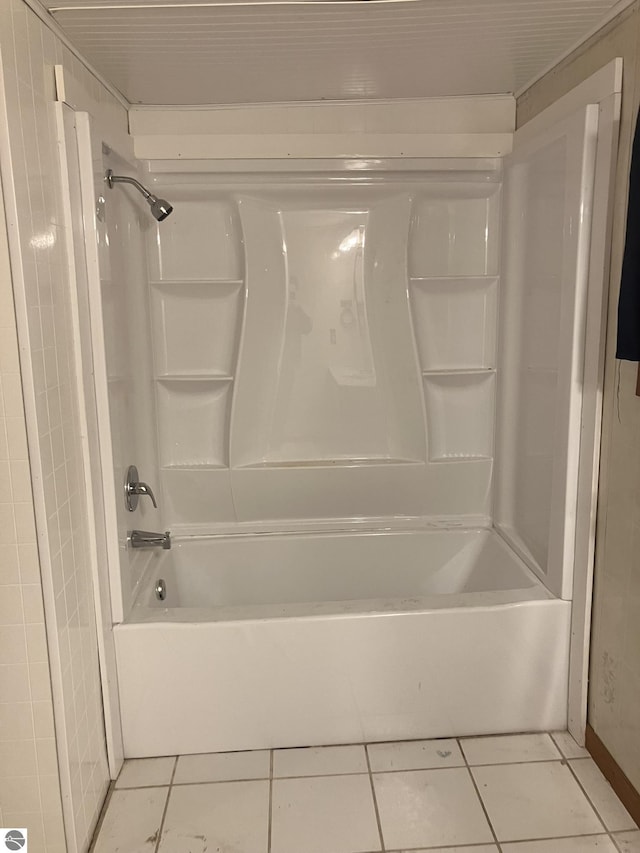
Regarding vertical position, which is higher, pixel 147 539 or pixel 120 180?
pixel 120 180

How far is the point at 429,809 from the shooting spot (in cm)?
189

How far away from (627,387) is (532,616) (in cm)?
78

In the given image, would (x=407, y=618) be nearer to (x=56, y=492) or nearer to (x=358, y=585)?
(x=358, y=585)

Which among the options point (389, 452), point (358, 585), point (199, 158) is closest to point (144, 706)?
point (358, 585)

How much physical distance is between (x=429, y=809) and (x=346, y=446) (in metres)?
1.34

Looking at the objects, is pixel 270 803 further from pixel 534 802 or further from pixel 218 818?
pixel 534 802

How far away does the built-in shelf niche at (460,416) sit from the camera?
2.76 m

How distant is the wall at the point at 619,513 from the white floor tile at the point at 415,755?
0.45m

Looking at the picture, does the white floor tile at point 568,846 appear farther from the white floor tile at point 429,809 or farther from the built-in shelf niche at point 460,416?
the built-in shelf niche at point 460,416

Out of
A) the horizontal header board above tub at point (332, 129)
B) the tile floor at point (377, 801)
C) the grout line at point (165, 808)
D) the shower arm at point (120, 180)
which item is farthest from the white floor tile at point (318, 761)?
the horizontal header board above tub at point (332, 129)

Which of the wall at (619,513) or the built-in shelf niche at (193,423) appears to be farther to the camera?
the built-in shelf niche at (193,423)

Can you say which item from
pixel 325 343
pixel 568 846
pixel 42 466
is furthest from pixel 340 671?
pixel 325 343

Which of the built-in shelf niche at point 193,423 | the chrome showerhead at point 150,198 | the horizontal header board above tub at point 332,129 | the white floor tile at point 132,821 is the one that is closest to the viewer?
the white floor tile at point 132,821

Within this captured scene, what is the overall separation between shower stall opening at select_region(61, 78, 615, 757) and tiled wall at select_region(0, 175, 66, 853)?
43cm
